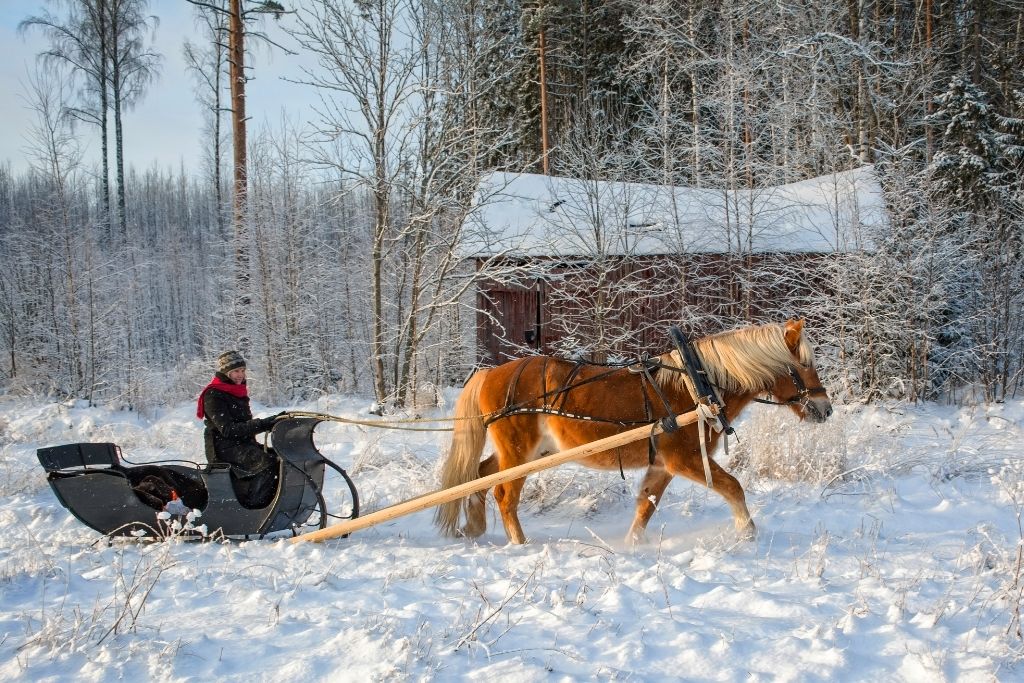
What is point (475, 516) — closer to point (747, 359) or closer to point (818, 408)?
point (747, 359)

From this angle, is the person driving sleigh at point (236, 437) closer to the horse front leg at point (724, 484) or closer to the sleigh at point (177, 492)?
the sleigh at point (177, 492)

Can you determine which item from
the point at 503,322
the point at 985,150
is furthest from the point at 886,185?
the point at 503,322

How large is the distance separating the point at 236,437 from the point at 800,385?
3.85 m

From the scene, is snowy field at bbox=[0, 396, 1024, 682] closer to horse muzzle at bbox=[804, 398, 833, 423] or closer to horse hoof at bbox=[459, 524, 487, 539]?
horse hoof at bbox=[459, 524, 487, 539]

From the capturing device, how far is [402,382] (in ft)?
38.2

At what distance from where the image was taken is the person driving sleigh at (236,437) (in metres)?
4.46

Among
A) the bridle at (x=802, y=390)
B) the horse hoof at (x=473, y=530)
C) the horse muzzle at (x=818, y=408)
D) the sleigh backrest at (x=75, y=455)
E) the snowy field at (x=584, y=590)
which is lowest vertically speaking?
the horse hoof at (x=473, y=530)

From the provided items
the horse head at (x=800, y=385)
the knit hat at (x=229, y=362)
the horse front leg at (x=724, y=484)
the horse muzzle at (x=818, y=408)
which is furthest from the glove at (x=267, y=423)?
the horse muzzle at (x=818, y=408)

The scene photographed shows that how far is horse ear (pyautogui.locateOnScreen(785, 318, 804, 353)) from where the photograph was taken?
14.2 feet

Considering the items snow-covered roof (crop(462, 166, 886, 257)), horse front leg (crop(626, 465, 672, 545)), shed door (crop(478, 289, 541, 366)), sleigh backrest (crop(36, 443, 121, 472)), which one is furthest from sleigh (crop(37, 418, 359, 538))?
shed door (crop(478, 289, 541, 366))

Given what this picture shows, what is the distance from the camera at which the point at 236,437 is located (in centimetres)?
462

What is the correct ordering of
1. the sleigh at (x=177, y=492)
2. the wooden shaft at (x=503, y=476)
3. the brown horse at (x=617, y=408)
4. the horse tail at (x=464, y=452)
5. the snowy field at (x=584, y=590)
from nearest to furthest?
the snowy field at (x=584, y=590)
the wooden shaft at (x=503, y=476)
the sleigh at (x=177, y=492)
the brown horse at (x=617, y=408)
the horse tail at (x=464, y=452)

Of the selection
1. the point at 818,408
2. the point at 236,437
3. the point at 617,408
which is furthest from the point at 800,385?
the point at 236,437

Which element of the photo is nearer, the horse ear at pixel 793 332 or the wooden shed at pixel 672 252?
the horse ear at pixel 793 332
